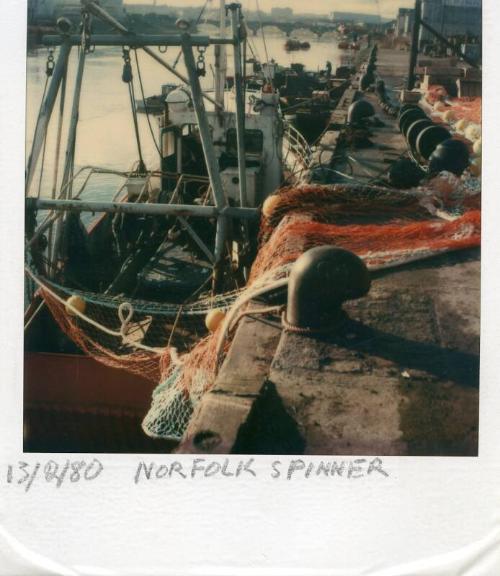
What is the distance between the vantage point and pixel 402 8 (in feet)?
14.0

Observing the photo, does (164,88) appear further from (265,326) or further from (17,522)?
(17,522)

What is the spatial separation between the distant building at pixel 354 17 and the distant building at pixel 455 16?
317 mm

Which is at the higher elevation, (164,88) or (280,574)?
(164,88)

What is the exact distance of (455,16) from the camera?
14.2 ft

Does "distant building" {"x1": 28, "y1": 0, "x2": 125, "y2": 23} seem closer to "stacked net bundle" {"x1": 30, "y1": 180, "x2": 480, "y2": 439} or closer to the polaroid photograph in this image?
the polaroid photograph

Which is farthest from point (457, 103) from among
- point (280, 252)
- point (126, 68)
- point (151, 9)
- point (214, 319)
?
point (214, 319)

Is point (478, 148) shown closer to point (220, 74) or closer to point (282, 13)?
point (282, 13)

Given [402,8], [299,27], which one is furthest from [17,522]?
[402,8]

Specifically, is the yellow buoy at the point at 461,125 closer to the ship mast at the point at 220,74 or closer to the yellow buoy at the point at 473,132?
the yellow buoy at the point at 473,132

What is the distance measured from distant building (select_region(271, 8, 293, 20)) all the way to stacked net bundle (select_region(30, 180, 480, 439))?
3.97ft

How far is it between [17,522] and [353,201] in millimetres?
2880

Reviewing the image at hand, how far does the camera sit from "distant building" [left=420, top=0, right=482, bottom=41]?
382cm

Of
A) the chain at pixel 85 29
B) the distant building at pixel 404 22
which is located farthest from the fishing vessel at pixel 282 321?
the distant building at pixel 404 22

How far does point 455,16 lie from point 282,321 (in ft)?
7.38
